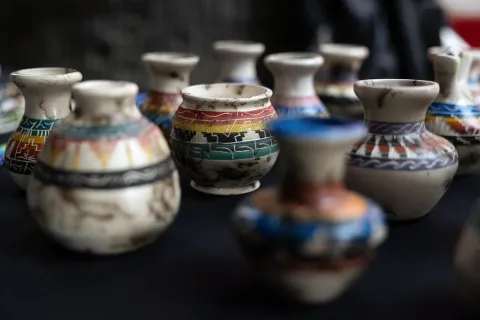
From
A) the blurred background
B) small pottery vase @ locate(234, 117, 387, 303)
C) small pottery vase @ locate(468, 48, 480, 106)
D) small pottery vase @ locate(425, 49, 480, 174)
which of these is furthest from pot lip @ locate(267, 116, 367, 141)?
the blurred background

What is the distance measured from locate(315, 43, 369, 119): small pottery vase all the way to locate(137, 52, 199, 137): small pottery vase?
0.99 feet

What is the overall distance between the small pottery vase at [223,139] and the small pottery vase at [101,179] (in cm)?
14

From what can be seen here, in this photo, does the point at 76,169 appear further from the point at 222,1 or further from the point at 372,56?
the point at 222,1

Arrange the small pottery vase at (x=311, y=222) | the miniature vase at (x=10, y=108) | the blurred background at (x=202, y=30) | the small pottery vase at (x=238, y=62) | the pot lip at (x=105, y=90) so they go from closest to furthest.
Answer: the small pottery vase at (x=311, y=222) < the pot lip at (x=105, y=90) < the miniature vase at (x=10, y=108) < the small pottery vase at (x=238, y=62) < the blurred background at (x=202, y=30)

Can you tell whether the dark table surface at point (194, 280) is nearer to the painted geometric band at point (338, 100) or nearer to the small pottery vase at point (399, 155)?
the small pottery vase at point (399, 155)

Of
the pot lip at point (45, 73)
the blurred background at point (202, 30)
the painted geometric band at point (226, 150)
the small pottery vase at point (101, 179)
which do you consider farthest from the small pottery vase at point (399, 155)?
the blurred background at point (202, 30)

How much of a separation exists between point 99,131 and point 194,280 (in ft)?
0.57

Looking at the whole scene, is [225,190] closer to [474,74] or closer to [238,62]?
[238,62]

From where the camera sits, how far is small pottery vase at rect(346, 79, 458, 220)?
0.69 metres

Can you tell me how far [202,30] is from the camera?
1.93 metres

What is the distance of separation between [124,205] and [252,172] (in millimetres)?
239

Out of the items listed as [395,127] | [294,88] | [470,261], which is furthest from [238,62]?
[470,261]

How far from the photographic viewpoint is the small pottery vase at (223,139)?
2.55ft

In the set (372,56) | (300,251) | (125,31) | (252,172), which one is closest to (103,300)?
(300,251)
